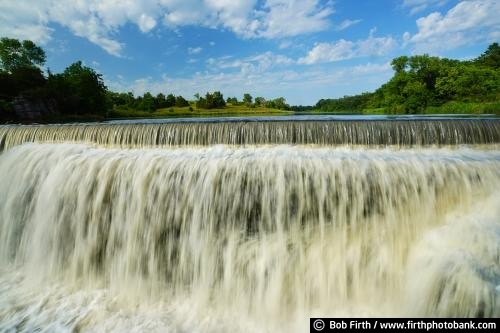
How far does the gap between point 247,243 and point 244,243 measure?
5cm

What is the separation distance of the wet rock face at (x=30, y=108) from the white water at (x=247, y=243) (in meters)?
30.2

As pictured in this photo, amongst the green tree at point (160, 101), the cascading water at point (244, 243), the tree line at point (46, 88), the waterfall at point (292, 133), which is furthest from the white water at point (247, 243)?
the green tree at point (160, 101)

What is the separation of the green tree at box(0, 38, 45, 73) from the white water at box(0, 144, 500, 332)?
6278 centimetres

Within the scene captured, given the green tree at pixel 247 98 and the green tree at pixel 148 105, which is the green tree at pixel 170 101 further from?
the green tree at pixel 247 98

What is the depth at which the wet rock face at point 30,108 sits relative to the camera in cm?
3014

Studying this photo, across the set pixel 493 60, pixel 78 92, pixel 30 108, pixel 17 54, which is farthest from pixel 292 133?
pixel 493 60

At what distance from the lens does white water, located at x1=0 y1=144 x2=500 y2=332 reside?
4.62m

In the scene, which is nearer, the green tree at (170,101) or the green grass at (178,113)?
the green grass at (178,113)

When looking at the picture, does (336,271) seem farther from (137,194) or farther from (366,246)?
(137,194)

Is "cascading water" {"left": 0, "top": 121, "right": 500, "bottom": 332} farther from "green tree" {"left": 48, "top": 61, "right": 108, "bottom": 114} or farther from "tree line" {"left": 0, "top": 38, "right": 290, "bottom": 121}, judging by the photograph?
"green tree" {"left": 48, "top": 61, "right": 108, "bottom": 114}

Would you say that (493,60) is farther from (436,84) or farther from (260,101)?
(260,101)

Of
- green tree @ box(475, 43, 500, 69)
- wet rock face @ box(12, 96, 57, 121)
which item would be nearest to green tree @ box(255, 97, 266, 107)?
green tree @ box(475, 43, 500, 69)

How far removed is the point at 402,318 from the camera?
4.11 meters

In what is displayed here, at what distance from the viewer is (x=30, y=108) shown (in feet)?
101
